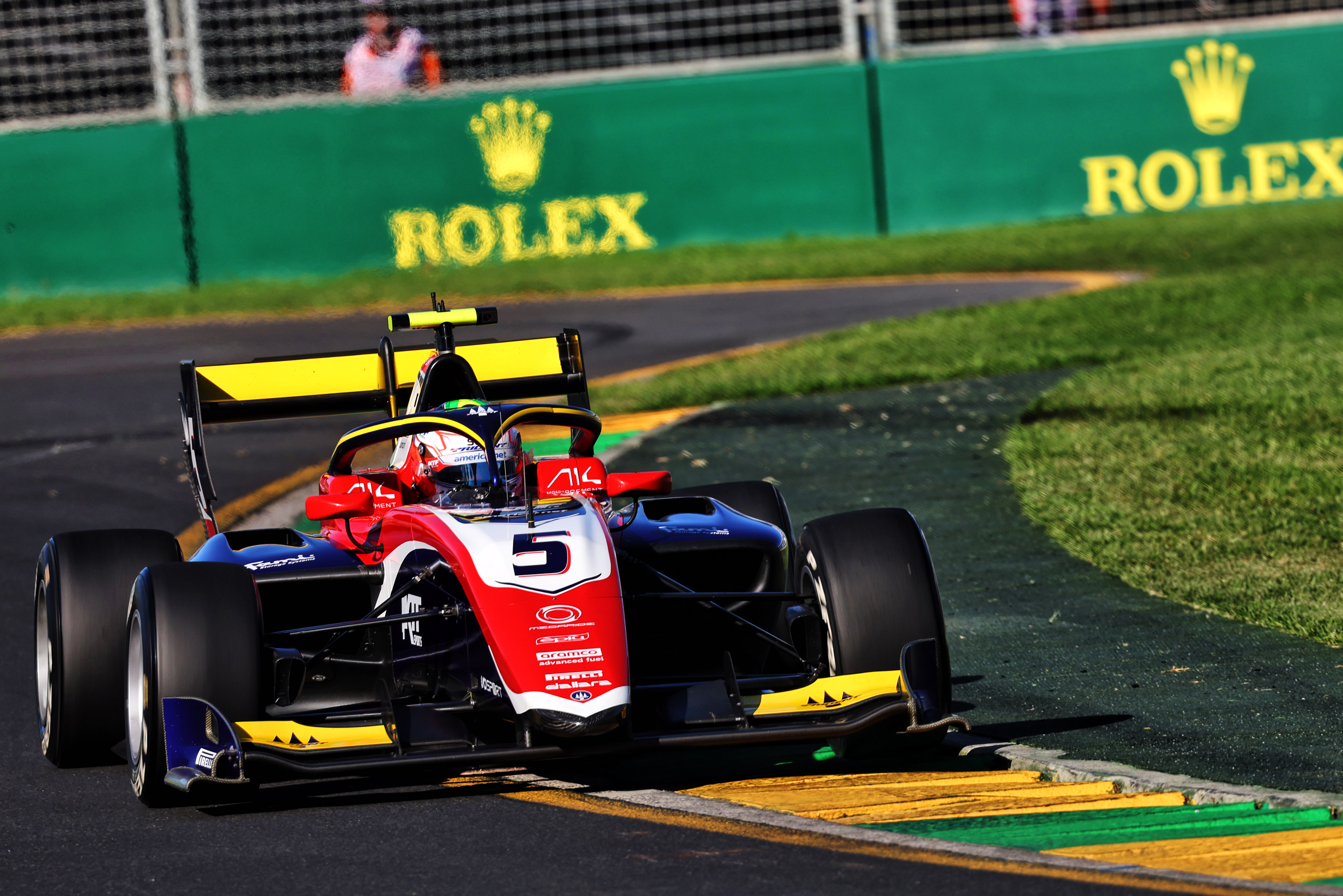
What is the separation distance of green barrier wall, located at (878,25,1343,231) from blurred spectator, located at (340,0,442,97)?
4751mm

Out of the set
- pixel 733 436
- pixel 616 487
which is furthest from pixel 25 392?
pixel 616 487

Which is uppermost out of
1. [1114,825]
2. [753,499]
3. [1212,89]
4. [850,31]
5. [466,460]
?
[850,31]

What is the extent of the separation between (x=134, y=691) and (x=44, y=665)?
0.82m

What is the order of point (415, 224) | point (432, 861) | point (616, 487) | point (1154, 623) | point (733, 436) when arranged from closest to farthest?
1. point (432, 861)
2. point (616, 487)
3. point (1154, 623)
4. point (733, 436)
5. point (415, 224)

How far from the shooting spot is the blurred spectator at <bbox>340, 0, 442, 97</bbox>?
20.0 metres

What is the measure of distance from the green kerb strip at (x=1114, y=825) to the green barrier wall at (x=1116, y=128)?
16.0 metres

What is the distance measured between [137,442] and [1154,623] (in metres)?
7.05

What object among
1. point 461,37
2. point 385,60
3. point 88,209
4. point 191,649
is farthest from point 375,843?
point 461,37

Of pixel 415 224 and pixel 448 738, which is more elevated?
pixel 415 224

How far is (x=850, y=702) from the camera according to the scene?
5.25m

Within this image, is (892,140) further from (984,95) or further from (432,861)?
(432,861)

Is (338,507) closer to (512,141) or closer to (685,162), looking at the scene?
(512,141)

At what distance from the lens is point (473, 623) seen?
17.2ft

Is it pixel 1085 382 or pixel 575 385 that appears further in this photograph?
pixel 1085 382
